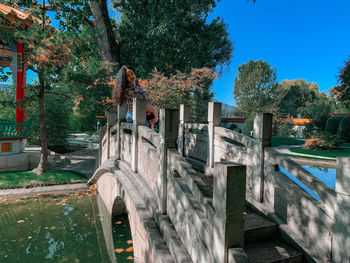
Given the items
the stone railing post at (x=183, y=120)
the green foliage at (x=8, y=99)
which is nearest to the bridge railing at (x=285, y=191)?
the stone railing post at (x=183, y=120)

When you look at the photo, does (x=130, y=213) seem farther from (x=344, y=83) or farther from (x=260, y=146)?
(x=344, y=83)

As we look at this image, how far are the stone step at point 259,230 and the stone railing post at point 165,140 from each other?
1150 millimetres

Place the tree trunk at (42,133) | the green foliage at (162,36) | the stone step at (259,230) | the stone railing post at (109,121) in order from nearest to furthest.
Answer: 1. the stone step at (259,230)
2. the stone railing post at (109,121)
3. the tree trunk at (42,133)
4. the green foliage at (162,36)

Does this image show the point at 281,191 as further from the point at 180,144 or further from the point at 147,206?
the point at 180,144

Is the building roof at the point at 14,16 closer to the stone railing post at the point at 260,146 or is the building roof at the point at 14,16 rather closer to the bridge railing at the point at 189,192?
the bridge railing at the point at 189,192

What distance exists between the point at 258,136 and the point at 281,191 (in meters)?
0.82

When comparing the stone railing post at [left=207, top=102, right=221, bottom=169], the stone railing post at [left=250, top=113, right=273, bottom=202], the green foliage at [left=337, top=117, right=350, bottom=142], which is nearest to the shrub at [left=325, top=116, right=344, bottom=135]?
the green foliage at [left=337, top=117, right=350, bottom=142]

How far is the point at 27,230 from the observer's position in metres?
6.46

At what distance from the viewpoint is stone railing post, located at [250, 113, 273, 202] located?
132 inches

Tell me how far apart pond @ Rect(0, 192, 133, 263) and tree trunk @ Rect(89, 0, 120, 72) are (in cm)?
712

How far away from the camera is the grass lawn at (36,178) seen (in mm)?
9172

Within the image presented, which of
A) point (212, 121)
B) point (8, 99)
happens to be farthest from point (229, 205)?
point (8, 99)

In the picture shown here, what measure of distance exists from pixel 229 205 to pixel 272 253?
130 centimetres

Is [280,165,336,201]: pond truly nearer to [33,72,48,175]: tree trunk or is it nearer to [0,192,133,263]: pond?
[0,192,133,263]: pond
